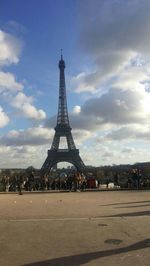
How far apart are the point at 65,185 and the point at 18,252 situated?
2718 cm

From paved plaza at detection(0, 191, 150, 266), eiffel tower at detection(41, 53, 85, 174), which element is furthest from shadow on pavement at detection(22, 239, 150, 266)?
eiffel tower at detection(41, 53, 85, 174)

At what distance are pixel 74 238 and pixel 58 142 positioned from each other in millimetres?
92120

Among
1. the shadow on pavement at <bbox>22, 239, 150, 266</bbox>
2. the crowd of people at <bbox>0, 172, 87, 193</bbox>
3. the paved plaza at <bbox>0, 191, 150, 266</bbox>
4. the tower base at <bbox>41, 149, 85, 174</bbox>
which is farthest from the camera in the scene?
the tower base at <bbox>41, 149, 85, 174</bbox>

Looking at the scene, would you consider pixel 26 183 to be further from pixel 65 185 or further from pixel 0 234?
pixel 0 234

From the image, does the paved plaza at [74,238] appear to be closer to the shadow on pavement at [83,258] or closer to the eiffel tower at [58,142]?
the shadow on pavement at [83,258]

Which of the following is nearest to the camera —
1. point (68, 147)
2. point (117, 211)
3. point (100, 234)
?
point (100, 234)

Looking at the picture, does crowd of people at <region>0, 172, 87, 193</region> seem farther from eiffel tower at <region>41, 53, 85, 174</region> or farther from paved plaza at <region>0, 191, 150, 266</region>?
eiffel tower at <region>41, 53, 85, 174</region>

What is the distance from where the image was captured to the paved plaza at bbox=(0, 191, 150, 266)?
9.02 metres

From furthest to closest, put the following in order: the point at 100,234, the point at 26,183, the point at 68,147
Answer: the point at 68,147 → the point at 26,183 → the point at 100,234

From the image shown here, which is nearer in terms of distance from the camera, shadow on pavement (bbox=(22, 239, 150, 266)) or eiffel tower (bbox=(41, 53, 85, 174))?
shadow on pavement (bbox=(22, 239, 150, 266))

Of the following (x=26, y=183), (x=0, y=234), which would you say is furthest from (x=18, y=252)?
(x=26, y=183)

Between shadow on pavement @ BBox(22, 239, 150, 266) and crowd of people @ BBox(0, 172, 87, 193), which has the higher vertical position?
crowd of people @ BBox(0, 172, 87, 193)

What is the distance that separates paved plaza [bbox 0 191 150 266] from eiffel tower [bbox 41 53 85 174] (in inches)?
3253

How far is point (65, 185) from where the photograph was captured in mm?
36812
